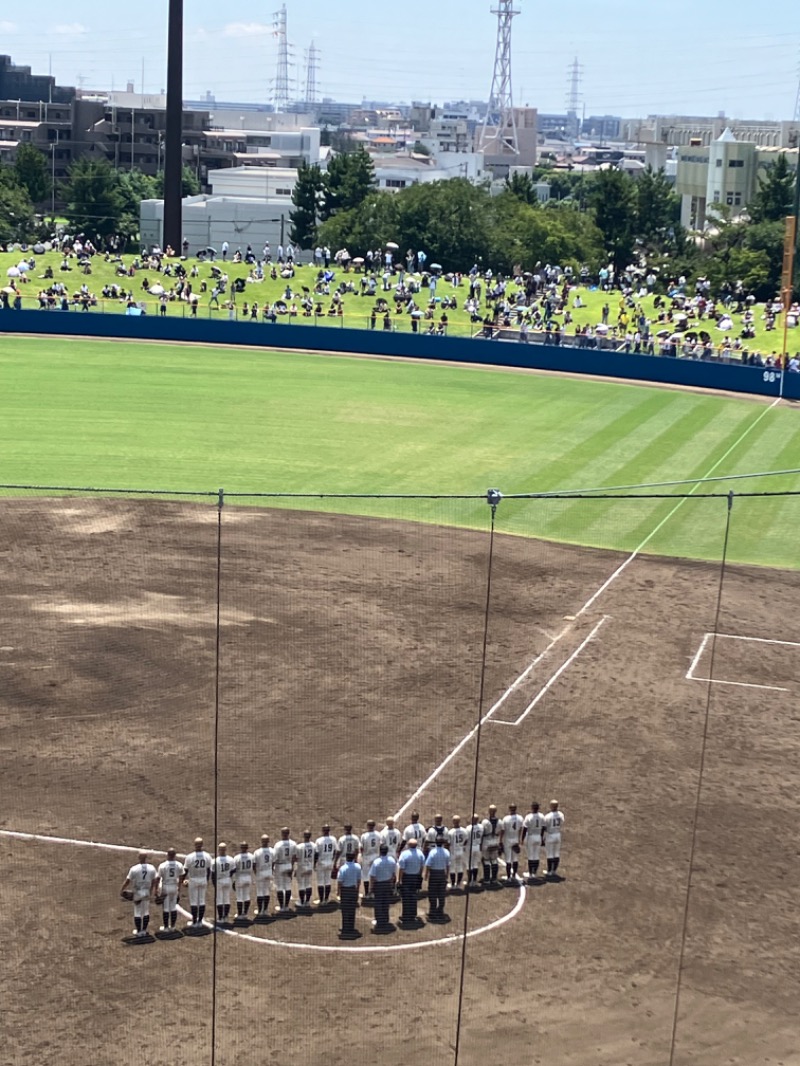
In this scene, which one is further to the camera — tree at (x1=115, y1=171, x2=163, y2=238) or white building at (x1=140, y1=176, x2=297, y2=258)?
tree at (x1=115, y1=171, x2=163, y2=238)

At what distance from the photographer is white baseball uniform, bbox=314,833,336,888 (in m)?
15.9

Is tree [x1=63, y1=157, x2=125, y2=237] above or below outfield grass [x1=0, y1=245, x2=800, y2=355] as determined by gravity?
above

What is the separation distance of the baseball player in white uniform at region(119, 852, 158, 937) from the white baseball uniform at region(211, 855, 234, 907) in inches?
24.7

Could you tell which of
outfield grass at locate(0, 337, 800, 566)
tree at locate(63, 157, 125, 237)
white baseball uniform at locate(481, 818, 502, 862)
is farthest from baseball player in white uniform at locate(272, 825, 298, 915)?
tree at locate(63, 157, 125, 237)

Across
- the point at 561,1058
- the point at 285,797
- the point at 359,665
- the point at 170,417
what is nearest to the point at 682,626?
the point at 359,665

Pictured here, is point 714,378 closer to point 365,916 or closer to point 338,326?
point 338,326

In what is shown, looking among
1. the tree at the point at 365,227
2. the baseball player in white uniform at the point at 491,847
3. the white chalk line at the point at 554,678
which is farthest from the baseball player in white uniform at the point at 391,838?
the tree at the point at 365,227

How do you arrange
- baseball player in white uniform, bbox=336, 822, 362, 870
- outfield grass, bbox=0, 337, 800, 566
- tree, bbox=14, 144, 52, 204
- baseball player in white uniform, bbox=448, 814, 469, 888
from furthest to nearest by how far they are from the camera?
tree, bbox=14, 144, 52, 204 < outfield grass, bbox=0, 337, 800, 566 < baseball player in white uniform, bbox=448, 814, 469, 888 < baseball player in white uniform, bbox=336, 822, 362, 870

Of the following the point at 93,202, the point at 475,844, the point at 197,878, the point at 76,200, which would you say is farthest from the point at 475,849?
the point at 76,200

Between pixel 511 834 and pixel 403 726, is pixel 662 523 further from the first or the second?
pixel 511 834

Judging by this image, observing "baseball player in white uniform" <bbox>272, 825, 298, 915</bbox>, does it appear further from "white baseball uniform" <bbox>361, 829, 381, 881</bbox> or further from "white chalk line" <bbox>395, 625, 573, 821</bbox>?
"white chalk line" <bbox>395, 625, 573, 821</bbox>

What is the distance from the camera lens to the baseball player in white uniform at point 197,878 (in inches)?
595

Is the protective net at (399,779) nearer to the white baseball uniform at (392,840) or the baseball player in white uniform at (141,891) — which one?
the baseball player in white uniform at (141,891)

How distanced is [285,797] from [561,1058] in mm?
6140
